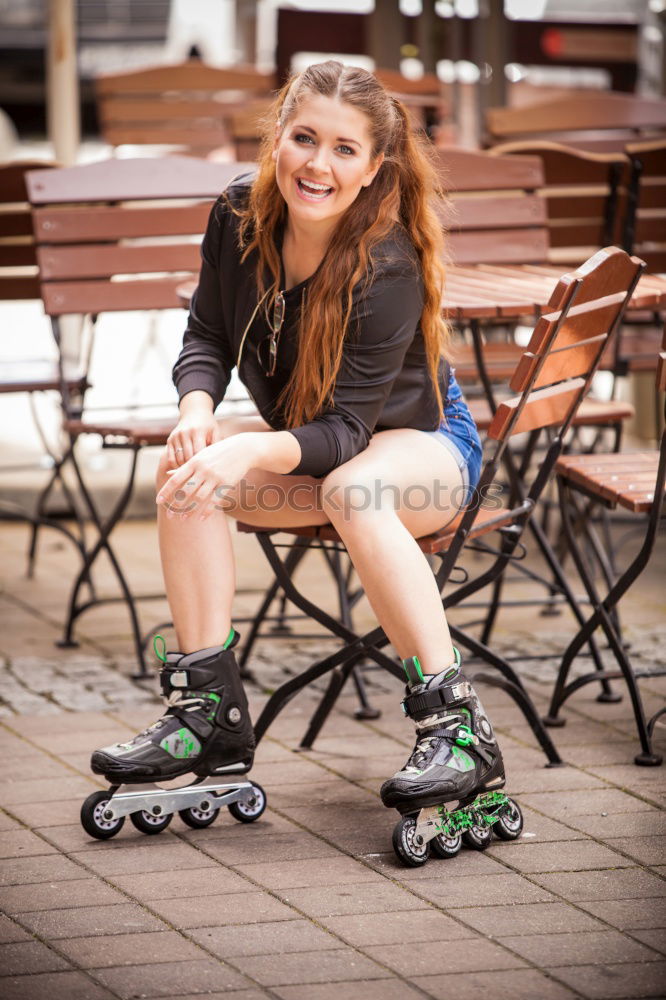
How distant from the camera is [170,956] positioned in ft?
7.78

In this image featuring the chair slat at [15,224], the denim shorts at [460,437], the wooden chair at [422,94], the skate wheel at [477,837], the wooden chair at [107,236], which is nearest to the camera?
the skate wheel at [477,837]

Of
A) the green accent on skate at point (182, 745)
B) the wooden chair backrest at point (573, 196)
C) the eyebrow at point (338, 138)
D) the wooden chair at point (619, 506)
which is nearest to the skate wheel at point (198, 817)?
the green accent on skate at point (182, 745)

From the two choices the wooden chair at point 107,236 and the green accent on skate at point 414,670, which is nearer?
the green accent on skate at point 414,670

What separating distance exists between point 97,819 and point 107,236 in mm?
2057

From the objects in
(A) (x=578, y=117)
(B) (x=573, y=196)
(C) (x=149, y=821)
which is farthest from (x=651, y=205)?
(C) (x=149, y=821)

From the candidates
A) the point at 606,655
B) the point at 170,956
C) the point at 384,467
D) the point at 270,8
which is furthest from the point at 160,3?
the point at 170,956

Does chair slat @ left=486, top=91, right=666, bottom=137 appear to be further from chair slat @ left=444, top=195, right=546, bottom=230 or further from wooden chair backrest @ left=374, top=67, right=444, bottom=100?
chair slat @ left=444, top=195, right=546, bottom=230

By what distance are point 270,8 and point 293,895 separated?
6524mm

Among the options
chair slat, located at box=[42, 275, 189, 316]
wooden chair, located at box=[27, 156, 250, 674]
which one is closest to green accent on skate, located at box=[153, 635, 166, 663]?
wooden chair, located at box=[27, 156, 250, 674]

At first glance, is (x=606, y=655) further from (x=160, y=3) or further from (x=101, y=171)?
(x=160, y=3)

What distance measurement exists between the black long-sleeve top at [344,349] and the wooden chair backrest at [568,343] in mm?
210

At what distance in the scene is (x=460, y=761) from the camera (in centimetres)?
277

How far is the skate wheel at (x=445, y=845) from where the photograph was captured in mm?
2791

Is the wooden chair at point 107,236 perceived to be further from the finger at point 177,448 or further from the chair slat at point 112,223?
the finger at point 177,448
